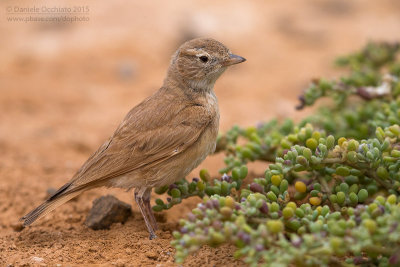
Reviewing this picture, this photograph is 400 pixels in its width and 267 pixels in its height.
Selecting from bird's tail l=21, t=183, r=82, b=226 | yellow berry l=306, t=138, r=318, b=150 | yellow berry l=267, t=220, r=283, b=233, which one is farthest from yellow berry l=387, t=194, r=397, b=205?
bird's tail l=21, t=183, r=82, b=226

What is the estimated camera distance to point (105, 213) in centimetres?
429

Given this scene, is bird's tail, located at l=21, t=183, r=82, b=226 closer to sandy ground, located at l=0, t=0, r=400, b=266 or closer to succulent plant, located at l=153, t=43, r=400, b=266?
sandy ground, located at l=0, t=0, r=400, b=266

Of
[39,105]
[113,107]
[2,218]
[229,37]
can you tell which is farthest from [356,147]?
[229,37]

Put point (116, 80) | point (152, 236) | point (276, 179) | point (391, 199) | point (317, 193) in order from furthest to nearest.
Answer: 1. point (116, 80)
2. point (152, 236)
3. point (317, 193)
4. point (276, 179)
5. point (391, 199)

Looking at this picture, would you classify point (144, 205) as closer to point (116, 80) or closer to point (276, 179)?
point (276, 179)

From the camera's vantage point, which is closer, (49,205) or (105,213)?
(49,205)

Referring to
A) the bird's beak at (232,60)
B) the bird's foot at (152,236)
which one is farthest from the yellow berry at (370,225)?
the bird's beak at (232,60)

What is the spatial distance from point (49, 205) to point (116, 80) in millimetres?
5907

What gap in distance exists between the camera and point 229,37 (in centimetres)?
1084

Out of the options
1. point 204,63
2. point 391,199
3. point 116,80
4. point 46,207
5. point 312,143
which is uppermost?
point 204,63

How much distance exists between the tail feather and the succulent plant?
2.28ft

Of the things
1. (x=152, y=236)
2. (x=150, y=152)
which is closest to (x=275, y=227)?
(x=152, y=236)

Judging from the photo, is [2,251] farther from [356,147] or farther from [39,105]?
[39,105]

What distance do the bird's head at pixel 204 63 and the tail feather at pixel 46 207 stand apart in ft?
4.78
